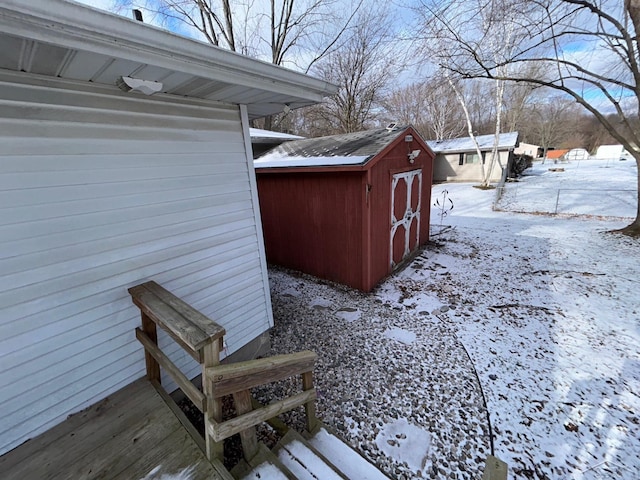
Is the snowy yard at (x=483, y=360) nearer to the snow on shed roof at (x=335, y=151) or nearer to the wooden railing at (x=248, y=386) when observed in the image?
the wooden railing at (x=248, y=386)

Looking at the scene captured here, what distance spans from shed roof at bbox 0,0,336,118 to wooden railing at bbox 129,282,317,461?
152 centimetres

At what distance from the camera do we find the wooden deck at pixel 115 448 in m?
1.63

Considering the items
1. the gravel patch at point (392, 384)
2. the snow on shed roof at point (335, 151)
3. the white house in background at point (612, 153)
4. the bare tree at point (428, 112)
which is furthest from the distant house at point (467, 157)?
the white house in background at point (612, 153)

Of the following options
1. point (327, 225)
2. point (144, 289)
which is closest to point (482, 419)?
point (144, 289)

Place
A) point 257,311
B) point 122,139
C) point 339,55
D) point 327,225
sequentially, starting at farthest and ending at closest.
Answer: point 339,55 → point 327,225 → point 257,311 → point 122,139

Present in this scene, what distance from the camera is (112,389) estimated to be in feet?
7.18

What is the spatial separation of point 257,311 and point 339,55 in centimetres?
1745

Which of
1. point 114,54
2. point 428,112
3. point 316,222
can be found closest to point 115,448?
point 114,54

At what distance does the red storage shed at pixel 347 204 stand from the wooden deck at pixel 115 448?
370cm

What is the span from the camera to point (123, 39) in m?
1.42

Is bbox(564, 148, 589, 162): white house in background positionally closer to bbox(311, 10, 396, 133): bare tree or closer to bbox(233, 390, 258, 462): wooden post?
bbox(311, 10, 396, 133): bare tree

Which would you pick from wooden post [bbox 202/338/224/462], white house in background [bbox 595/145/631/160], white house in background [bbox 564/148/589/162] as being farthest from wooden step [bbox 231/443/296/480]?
white house in background [bbox 564/148/589/162]

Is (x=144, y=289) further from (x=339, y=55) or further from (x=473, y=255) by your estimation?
(x=339, y=55)

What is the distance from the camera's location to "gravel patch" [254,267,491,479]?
231cm
